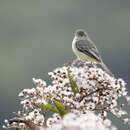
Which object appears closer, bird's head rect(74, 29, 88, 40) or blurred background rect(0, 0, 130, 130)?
bird's head rect(74, 29, 88, 40)

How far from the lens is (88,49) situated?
10.0 m

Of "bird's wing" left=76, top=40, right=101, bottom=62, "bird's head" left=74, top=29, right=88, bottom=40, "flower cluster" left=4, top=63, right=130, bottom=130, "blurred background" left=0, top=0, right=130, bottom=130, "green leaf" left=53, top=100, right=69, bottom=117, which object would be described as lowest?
"green leaf" left=53, top=100, right=69, bottom=117

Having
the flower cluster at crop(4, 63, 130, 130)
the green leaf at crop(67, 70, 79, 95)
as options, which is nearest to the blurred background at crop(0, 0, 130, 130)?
the flower cluster at crop(4, 63, 130, 130)

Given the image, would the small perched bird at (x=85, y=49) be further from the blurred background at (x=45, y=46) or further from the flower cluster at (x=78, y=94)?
the blurred background at (x=45, y=46)

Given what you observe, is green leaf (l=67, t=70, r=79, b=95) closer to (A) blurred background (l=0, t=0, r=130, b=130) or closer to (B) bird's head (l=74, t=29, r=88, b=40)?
(B) bird's head (l=74, t=29, r=88, b=40)

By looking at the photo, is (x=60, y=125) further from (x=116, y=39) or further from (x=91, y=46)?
(x=116, y=39)

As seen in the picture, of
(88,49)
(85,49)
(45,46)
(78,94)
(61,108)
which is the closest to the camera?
(61,108)

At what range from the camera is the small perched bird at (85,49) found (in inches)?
378

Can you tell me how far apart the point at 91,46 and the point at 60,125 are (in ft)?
16.4

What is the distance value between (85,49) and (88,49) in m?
0.23

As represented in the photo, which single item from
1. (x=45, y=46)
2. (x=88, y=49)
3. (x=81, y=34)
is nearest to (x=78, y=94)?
(x=88, y=49)

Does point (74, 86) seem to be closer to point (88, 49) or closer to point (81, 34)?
point (88, 49)

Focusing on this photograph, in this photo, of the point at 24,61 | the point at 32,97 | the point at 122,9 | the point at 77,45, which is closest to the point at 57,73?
the point at 32,97

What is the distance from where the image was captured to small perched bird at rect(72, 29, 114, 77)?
961 centimetres
